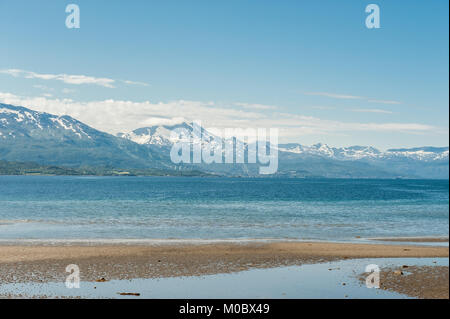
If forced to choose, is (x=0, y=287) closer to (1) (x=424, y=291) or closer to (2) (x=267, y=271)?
(2) (x=267, y=271)

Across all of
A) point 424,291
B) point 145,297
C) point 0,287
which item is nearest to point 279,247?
point 424,291

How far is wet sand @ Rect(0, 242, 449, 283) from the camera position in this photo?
27.4 meters

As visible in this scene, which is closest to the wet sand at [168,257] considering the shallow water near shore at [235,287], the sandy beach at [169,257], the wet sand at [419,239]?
the sandy beach at [169,257]

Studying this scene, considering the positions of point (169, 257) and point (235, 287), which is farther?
point (169, 257)

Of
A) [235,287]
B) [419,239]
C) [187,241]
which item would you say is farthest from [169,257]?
[419,239]

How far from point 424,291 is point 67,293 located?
17.5 metres

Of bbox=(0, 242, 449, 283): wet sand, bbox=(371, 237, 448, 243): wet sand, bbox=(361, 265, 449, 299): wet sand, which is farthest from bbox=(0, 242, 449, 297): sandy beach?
bbox=(371, 237, 448, 243): wet sand

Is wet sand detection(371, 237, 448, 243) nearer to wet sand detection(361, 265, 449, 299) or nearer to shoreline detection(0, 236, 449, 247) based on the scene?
shoreline detection(0, 236, 449, 247)

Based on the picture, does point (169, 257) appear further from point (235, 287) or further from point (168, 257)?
point (235, 287)

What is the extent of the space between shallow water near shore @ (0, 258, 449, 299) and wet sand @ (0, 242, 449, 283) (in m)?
1.65

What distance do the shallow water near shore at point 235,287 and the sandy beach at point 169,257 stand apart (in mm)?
1543

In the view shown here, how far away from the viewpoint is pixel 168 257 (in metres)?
33.3

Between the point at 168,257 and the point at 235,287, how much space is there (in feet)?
35.4
